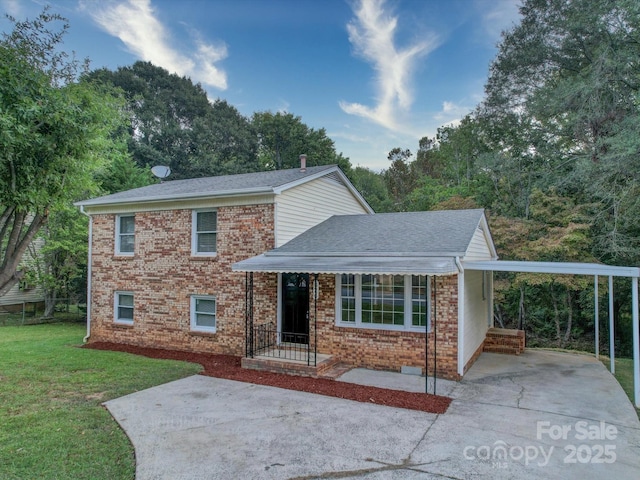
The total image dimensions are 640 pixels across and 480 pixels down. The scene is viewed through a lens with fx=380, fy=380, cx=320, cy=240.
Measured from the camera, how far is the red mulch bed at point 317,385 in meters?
7.00

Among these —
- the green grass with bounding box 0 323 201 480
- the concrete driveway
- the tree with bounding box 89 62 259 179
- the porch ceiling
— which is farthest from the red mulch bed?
the tree with bounding box 89 62 259 179

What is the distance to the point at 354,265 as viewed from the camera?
27.5 feet

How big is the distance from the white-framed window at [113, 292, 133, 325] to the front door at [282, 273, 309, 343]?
5.91 metres

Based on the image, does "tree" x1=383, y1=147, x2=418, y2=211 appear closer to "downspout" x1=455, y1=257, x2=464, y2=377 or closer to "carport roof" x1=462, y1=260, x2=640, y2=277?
"carport roof" x1=462, y1=260, x2=640, y2=277

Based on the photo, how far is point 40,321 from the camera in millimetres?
19094

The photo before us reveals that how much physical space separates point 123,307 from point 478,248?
11654 millimetres

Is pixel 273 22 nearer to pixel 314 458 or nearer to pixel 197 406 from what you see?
pixel 197 406

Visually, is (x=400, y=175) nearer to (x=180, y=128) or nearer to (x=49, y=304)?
(x=180, y=128)

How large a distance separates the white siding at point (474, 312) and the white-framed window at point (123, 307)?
1063 cm

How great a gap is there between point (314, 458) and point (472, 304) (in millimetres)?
6892

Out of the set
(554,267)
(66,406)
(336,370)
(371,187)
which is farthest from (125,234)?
(371,187)

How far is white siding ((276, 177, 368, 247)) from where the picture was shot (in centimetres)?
1080

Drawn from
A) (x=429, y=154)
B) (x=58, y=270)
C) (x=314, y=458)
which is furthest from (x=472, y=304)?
(x=429, y=154)

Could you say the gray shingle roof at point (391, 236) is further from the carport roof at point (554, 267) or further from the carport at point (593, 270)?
the carport at point (593, 270)
